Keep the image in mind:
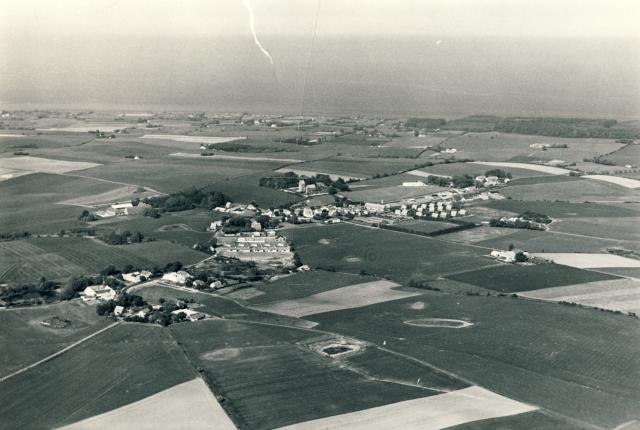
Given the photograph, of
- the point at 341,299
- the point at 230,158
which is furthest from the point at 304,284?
the point at 230,158

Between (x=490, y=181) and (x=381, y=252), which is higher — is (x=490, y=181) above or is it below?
above

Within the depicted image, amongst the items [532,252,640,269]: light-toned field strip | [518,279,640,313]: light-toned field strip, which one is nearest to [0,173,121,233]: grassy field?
[532,252,640,269]: light-toned field strip

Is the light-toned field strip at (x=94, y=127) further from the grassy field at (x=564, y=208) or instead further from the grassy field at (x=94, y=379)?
the grassy field at (x=94, y=379)

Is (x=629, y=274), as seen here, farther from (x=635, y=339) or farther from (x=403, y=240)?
(x=403, y=240)

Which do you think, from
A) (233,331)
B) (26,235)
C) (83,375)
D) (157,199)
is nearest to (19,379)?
(83,375)

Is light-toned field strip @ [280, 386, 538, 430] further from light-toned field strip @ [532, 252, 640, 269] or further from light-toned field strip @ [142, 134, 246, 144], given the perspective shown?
light-toned field strip @ [142, 134, 246, 144]

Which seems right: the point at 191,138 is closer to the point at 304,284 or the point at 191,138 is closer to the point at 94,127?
the point at 94,127

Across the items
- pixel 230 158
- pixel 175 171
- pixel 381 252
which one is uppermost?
pixel 230 158
